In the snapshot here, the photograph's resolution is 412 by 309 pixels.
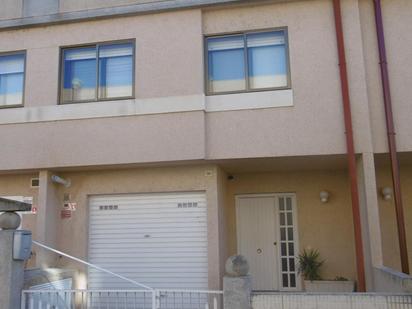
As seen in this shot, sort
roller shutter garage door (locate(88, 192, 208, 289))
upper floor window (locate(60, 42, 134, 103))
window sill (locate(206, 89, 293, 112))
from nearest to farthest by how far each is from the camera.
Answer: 1. window sill (locate(206, 89, 293, 112))
2. roller shutter garage door (locate(88, 192, 208, 289))
3. upper floor window (locate(60, 42, 134, 103))

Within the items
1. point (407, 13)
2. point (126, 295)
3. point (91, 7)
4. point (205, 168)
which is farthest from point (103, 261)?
point (407, 13)

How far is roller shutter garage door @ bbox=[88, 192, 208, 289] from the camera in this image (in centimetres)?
959

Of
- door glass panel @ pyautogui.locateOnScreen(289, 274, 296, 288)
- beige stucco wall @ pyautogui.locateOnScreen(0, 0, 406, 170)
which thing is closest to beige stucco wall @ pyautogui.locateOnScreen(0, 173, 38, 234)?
beige stucco wall @ pyautogui.locateOnScreen(0, 0, 406, 170)

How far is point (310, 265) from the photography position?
10.1 meters

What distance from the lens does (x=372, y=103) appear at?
8820 mm

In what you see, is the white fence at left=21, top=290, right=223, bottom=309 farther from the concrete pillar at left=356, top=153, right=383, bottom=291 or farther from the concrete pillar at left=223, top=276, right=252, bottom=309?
the concrete pillar at left=356, top=153, right=383, bottom=291

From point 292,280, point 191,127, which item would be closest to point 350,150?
point 191,127

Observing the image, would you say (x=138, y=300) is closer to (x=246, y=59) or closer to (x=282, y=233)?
(x=282, y=233)

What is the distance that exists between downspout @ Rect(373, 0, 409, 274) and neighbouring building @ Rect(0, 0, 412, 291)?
15 cm

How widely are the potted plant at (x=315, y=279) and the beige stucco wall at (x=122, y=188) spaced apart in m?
2.08

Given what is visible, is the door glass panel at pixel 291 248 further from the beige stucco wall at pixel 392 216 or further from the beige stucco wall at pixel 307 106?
the beige stucco wall at pixel 307 106

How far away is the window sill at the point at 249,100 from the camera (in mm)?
9031

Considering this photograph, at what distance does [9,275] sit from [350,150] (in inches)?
245

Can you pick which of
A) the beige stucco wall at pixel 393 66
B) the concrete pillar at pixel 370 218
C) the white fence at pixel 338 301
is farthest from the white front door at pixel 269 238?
the white fence at pixel 338 301
